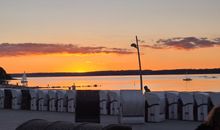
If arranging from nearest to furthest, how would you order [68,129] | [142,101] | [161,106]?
[68,129]
[142,101]
[161,106]

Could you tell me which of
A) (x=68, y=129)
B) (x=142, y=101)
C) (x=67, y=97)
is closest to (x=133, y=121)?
(x=142, y=101)

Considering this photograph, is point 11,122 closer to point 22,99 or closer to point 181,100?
point 181,100

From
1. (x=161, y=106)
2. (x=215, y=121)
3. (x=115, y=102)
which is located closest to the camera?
(x=215, y=121)

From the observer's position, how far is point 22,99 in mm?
25516

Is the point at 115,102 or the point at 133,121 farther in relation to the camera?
the point at 115,102

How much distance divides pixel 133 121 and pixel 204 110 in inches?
96.7

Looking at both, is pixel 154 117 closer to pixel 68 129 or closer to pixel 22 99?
pixel 22 99

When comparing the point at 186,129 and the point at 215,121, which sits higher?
the point at 215,121

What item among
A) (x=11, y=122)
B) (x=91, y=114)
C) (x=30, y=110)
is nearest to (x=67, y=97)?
(x=30, y=110)

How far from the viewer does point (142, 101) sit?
1738 cm

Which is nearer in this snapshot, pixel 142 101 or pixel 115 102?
pixel 142 101

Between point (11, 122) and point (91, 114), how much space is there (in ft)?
11.0

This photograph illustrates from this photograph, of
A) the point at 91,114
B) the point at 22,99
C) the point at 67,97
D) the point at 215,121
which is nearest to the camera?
the point at 215,121

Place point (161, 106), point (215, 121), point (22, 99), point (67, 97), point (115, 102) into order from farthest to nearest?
point (22, 99)
point (67, 97)
point (115, 102)
point (161, 106)
point (215, 121)
